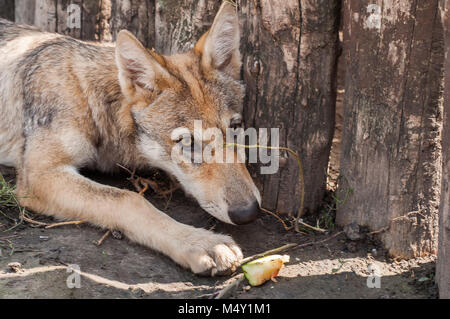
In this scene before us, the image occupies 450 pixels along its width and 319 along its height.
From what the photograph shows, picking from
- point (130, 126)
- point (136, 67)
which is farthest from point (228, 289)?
point (136, 67)

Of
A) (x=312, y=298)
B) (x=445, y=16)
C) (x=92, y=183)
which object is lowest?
(x=312, y=298)

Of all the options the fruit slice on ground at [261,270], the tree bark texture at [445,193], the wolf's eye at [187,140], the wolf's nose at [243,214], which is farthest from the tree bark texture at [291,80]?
the tree bark texture at [445,193]

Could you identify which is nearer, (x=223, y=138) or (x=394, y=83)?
(x=394, y=83)

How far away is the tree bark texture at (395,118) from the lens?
336cm

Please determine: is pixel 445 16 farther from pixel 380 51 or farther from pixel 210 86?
pixel 210 86

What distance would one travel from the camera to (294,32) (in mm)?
3973

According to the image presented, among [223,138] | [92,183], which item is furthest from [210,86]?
[92,183]

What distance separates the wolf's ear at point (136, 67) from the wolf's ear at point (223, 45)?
0.39m

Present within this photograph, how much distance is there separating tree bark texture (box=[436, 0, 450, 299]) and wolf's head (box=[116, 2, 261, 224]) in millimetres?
1253

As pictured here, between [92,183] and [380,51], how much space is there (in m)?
2.55

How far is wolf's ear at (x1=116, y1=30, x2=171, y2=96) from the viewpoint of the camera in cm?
396

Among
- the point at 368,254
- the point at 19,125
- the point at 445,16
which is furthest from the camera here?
the point at 19,125

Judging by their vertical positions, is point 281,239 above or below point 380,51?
below

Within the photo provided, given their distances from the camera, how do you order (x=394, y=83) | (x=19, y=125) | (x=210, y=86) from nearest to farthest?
1. (x=394, y=83)
2. (x=210, y=86)
3. (x=19, y=125)
